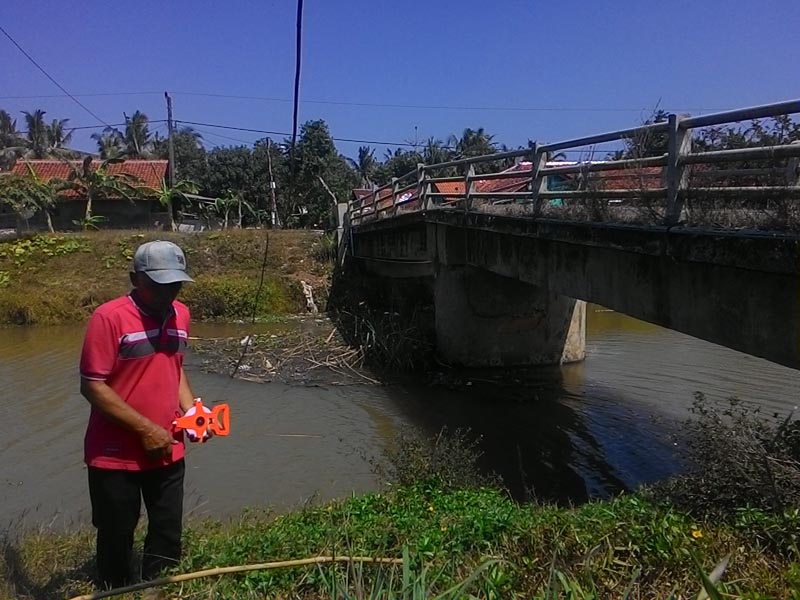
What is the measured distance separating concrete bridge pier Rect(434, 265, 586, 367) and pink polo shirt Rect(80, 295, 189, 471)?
10.5 metres

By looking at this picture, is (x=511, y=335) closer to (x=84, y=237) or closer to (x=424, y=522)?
(x=424, y=522)

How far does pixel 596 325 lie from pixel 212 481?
47.2ft

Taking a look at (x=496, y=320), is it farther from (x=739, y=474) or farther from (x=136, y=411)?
(x=136, y=411)

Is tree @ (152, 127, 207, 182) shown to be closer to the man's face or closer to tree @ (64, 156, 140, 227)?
tree @ (64, 156, 140, 227)

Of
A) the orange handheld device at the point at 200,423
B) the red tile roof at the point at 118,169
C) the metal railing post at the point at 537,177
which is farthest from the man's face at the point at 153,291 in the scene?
the red tile roof at the point at 118,169

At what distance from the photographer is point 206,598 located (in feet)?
11.8

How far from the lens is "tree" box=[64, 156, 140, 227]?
34.0 metres

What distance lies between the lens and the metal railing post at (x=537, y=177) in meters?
8.98

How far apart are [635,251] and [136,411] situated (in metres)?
4.74

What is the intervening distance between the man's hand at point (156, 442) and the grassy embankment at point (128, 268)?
19487 mm

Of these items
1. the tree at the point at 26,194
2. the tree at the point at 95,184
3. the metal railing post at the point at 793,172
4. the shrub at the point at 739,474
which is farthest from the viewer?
the tree at the point at 95,184

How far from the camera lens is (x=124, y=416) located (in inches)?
140

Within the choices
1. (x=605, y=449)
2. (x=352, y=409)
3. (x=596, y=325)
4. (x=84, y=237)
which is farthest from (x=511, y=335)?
(x=84, y=237)

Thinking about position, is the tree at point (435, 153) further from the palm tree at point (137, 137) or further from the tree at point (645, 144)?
the tree at point (645, 144)
